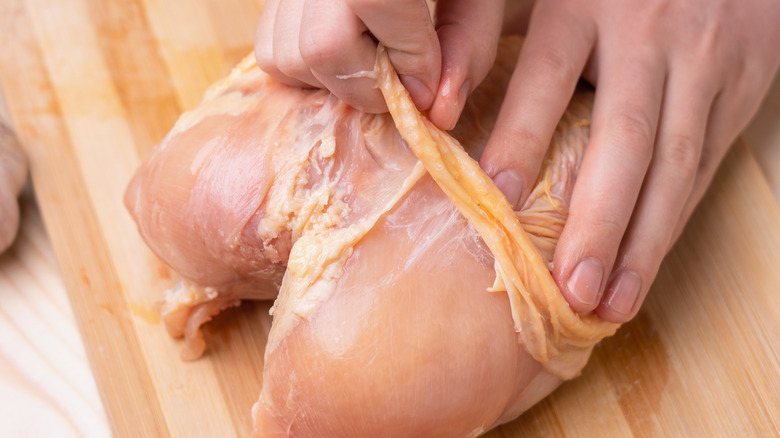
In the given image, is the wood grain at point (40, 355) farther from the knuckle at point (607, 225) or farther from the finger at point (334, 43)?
the knuckle at point (607, 225)

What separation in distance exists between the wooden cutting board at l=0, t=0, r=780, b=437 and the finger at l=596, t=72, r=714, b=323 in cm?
23

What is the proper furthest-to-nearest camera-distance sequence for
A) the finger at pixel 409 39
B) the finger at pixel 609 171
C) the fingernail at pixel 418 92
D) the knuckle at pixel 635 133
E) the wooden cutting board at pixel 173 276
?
the wooden cutting board at pixel 173 276
the knuckle at pixel 635 133
the finger at pixel 609 171
the fingernail at pixel 418 92
the finger at pixel 409 39

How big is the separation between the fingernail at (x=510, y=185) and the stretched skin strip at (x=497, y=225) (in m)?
0.06

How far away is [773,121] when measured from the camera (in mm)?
2037

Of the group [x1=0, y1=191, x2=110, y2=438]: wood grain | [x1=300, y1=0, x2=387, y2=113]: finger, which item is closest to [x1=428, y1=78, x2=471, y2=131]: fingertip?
[x1=300, y1=0, x2=387, y2=113]: finger

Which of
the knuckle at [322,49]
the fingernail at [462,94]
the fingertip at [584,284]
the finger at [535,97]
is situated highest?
the knuckle at [322,49]

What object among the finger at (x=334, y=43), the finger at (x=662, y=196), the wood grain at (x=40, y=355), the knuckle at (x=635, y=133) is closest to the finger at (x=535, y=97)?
the knuckle at (x=635, y=133)

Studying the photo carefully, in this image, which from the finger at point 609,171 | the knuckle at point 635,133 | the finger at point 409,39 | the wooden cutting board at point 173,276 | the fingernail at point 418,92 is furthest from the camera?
the wooden cutting board at point 173,276

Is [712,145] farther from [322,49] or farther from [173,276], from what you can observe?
[173,276]

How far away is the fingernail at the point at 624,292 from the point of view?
1.60 m

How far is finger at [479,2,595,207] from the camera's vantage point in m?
1.57

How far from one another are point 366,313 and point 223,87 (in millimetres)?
670

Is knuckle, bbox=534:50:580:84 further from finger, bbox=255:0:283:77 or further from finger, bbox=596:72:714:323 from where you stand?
finger, bbox=255:0:283:77

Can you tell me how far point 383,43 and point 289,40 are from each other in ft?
0.69
